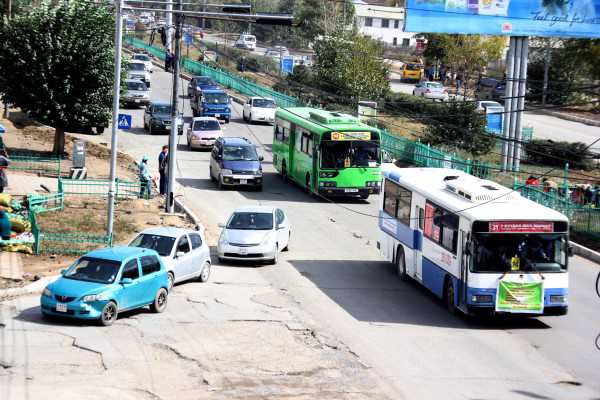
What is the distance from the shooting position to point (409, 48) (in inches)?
4685

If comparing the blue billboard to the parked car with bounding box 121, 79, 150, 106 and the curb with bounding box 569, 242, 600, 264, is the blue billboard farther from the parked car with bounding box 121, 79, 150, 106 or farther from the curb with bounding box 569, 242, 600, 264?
the parked car with bounding box 121, 79, 150, 106

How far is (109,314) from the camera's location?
66.4ft

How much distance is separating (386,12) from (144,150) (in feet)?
239

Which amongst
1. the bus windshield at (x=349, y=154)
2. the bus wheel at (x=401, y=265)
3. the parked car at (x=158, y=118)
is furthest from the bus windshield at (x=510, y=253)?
the parked car at (x=158, y=118)

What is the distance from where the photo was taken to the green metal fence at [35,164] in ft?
129

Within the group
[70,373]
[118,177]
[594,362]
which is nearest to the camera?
[70,373]

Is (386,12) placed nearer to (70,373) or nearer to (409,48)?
(409,48)

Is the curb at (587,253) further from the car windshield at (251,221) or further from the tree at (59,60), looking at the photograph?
the tree at (59,60)

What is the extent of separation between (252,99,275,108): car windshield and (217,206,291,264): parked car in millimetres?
29980

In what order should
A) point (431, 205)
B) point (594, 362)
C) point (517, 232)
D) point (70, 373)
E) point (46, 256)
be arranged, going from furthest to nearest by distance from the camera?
point (46, 256) → point (431, 205) → point (517, 232) → point (594, 362) → point (70, 373)

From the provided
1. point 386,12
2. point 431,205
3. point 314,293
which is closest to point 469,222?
point 431,205

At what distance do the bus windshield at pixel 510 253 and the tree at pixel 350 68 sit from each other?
1668 inches

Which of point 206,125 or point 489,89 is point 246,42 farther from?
point 206,125

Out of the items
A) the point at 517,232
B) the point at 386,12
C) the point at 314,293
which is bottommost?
the point at 314,293
